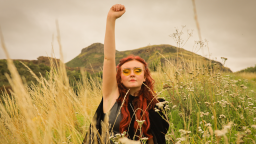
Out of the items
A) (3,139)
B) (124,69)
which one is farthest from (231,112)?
(3,139)

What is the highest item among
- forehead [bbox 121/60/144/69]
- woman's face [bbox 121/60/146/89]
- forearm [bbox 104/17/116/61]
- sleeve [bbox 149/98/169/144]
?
forearm [bbox 104/17/116/61]

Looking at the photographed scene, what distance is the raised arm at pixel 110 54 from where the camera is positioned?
4.99 ft

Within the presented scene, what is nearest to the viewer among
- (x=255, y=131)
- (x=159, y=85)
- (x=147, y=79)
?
(x=255, y=131)

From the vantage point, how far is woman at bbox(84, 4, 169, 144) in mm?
1669

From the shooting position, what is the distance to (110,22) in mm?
1537

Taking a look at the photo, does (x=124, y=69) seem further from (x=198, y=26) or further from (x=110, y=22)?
(x=198, y=26)

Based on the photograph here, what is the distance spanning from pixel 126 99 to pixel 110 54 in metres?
0.67

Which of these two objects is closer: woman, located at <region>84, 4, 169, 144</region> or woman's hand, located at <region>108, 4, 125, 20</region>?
woman's hand, located at <region>108, 4, 125, 20</region>

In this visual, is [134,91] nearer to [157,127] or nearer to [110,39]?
[157,127]

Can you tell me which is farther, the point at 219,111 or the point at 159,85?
the point at 159,85

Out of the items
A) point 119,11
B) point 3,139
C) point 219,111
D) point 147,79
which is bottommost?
point 3,139

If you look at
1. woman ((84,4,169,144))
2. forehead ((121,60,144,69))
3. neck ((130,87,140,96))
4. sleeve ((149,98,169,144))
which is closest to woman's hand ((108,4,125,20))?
woman ((84,4,169,144))

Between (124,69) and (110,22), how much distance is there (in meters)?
0.67

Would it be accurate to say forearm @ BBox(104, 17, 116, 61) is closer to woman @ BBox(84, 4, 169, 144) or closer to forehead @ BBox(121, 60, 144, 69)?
woman @ BBox(84, 4, 169, 144)
